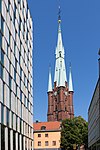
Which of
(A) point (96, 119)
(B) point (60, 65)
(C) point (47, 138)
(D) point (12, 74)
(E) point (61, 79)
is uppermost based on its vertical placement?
(B) point (60, 65)

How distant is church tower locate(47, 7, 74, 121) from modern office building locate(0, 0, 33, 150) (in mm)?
117820

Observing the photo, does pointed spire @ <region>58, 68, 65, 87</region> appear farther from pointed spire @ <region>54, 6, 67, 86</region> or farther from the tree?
the tree

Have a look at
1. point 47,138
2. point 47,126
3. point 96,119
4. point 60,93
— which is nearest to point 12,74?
point 96,119

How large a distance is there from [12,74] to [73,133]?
7081 centimetres

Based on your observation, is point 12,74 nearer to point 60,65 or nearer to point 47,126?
point 47,126

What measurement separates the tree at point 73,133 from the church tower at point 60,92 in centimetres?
5168

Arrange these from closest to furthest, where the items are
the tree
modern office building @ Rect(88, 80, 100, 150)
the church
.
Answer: modern office building @ Rect(88, 80, 100, 150) < the tree < the church

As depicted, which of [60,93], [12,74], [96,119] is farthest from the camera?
[60,93]

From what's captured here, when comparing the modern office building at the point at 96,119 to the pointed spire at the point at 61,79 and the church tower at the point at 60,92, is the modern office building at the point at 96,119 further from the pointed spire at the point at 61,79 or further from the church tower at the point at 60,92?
the pointed spire at the point at 61,79

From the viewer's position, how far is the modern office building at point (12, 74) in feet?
96.2

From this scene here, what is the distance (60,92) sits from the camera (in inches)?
6452

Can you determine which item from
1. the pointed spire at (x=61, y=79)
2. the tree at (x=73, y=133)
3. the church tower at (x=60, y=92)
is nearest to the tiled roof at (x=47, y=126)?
the tree at (x=73, y=133)

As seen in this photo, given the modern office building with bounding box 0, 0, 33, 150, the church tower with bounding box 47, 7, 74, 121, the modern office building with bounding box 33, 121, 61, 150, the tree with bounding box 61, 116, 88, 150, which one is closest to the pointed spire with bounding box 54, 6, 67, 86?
the church tower with bounding box 47, 7, 74, 121

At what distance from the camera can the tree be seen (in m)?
100
